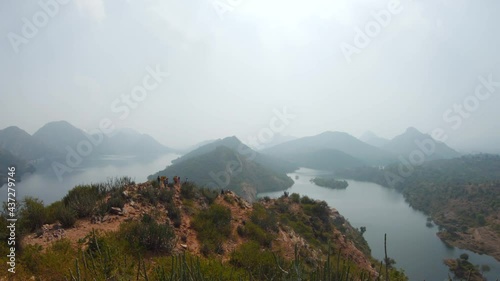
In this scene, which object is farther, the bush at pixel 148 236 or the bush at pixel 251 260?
the bush at pixel 251 260

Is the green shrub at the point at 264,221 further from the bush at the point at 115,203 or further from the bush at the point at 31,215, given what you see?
the bush at the point at 31,215

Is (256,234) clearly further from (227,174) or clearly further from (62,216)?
(227,174)

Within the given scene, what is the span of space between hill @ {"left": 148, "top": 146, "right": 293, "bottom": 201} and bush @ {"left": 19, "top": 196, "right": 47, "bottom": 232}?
9204 cm

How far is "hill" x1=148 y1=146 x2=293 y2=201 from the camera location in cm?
10869

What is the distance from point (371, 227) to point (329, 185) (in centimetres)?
7579

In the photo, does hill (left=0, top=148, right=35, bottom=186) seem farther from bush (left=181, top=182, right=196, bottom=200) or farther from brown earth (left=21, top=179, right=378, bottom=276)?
brown earth (left=21, top=179, right=378, bottom=276)

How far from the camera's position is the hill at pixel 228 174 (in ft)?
357

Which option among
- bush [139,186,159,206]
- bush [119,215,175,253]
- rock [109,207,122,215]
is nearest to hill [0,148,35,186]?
bush [139,186,159,206]

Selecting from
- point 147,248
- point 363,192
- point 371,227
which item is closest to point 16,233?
point 147,248

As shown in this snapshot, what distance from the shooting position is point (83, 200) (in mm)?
10656

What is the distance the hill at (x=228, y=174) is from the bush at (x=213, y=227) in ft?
285

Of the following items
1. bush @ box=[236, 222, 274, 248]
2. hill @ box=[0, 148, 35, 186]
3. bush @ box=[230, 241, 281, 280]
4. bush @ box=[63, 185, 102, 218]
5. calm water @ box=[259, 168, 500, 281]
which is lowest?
calm water @ box=[259, 168, 500, 281]

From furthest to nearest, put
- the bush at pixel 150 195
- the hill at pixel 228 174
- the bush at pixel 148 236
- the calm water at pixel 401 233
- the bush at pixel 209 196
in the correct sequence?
the hill at pixel 228 174 < the calm water at pixel 401 233 < the bush at pixel 209 196 < the bush at pixel 150 195 < the bush at pixel 148 236

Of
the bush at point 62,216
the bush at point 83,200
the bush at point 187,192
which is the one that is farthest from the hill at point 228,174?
the bush at point 62,216
